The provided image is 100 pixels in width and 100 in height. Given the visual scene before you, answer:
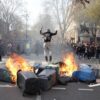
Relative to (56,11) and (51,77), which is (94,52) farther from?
(56,11)

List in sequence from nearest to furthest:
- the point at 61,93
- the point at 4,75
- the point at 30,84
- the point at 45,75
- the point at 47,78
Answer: the point at 30,84, the point at 61,93, the point at 47,78, the point at 45,75, the point at 4,75

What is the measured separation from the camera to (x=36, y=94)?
12266mm

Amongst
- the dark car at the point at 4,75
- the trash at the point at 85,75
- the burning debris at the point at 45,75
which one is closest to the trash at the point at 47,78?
the burning debris at the point at 45,75

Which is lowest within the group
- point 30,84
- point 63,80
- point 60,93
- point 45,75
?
point 60,93

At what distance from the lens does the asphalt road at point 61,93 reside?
1187 centimetres

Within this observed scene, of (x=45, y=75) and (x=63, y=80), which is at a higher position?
(x=45, y=75)

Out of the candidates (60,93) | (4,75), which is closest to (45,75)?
(60,93)

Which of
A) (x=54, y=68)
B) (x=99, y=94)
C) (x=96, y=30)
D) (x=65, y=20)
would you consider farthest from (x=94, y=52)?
(x=65, y=20)

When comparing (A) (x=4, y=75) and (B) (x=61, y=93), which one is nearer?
(B) (x=61, y=93)

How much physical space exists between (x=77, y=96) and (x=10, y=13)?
155ft

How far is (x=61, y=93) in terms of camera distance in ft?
42.0

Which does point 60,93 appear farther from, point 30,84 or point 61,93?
point 30,84

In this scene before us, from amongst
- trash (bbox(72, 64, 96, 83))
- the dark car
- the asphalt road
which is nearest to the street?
the asphalt road

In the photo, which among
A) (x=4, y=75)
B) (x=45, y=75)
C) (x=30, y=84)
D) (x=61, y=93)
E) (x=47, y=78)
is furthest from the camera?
(x=4, y=75)
